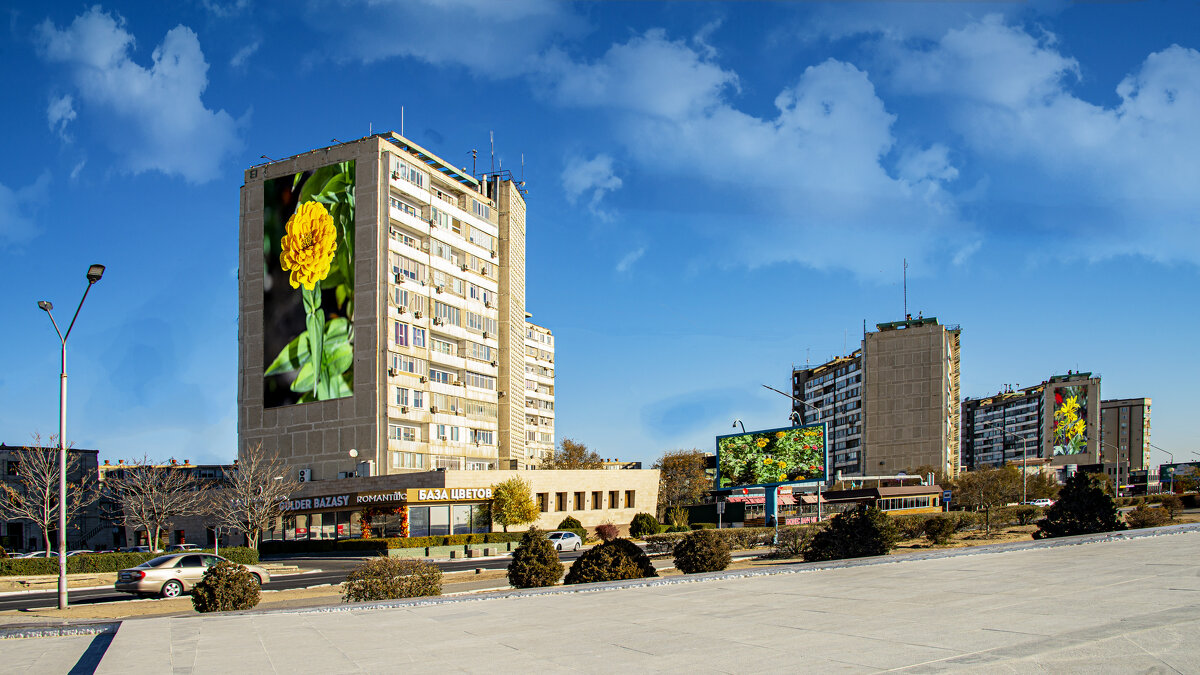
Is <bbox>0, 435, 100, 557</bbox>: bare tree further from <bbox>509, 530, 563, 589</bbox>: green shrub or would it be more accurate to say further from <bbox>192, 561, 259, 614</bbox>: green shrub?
<bbox>509, 530, 563, 589</bbox>: green shrub

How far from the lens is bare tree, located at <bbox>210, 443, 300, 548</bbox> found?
57344 millimetres

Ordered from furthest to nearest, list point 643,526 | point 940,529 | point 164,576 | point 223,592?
point 643,526
point 940,529
point 164,576
point 223,592

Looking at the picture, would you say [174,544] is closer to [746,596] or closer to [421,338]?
[421,338]

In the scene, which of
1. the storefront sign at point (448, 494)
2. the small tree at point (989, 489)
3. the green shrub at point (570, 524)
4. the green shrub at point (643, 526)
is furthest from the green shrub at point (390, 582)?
the small tree at point (989, 489)

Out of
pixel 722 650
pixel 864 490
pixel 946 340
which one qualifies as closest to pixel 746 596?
pixel 722 650

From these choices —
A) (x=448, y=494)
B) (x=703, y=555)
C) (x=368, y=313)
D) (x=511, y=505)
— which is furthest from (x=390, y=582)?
(x=368, y=313)

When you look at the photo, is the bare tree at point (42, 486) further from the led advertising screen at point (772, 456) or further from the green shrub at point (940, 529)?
the green shrub at point (940, 529)

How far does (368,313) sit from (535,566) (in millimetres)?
53062

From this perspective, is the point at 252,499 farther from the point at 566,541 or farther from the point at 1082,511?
the point at 1082,511

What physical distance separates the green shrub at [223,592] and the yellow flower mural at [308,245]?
5751 centimetres

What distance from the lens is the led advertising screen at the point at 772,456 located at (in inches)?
2559

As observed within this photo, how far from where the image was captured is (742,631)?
13.4m

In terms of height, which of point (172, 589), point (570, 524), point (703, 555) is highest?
point (703, 555)

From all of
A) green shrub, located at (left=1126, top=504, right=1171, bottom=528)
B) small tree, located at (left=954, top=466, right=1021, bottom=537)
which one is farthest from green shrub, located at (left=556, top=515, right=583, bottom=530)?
small tree, located at (left=954, top=466, right=1021, bottom=537)
